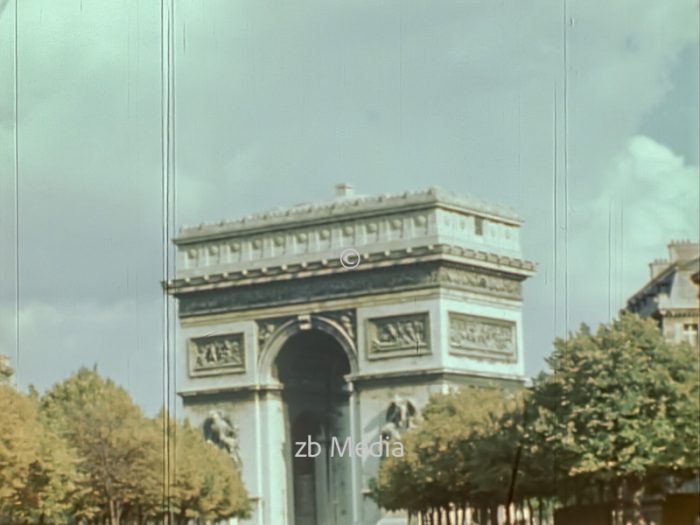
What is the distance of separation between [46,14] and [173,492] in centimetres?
116

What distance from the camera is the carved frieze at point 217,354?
458 cm

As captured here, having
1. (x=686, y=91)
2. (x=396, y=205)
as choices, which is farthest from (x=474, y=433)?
(x=686, y=91)

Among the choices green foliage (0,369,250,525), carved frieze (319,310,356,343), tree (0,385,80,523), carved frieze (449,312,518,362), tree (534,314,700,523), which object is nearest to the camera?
tree (534,314,700,523)

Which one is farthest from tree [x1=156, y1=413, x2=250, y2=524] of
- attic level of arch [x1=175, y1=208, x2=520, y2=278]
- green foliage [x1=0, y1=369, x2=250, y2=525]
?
attic level of arch [x1=175, y1=208, x2=520, y2=278]

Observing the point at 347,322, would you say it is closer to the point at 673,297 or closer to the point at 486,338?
the point at 486,338

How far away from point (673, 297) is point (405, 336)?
562mm

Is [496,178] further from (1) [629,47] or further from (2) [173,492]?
(2) [173,492]

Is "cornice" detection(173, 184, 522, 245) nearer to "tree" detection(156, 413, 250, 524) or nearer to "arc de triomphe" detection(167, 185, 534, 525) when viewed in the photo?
"arc de triomphe" detection(167, 185, 534, 525)

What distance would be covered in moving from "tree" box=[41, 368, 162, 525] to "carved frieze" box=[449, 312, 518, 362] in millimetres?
746

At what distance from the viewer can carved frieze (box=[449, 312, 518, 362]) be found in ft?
14.6

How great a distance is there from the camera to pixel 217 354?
15.2ft

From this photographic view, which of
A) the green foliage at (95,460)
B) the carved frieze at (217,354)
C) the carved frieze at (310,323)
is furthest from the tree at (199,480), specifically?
the carved frieze at (310,323)

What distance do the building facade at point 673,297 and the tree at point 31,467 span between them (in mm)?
1376

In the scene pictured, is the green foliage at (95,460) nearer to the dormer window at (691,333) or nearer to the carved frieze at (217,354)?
the carved frieze at (217,354)
